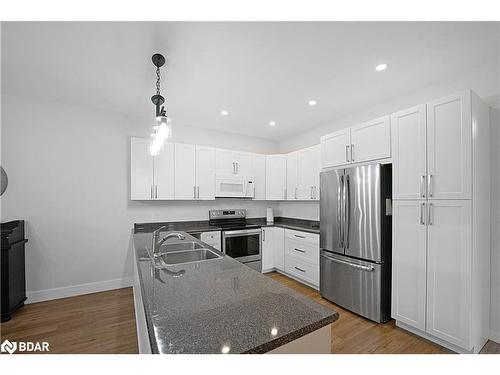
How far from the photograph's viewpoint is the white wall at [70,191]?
2.96 m

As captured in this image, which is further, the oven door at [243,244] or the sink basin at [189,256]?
the oven door at [243,244]

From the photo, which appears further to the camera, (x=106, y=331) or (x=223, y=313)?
(x=106, y=331)

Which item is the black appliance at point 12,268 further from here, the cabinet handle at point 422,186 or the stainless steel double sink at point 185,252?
the cabinet handle at point 422,186

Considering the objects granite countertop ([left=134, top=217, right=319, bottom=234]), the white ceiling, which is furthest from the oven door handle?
the white ceiling

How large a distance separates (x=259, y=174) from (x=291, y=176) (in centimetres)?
61

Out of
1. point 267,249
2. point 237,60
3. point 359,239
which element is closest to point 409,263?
point 359,239

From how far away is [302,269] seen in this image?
11.8 ft

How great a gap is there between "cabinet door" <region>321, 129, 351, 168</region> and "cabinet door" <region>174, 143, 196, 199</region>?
2.02 m

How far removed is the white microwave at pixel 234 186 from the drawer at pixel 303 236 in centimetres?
97

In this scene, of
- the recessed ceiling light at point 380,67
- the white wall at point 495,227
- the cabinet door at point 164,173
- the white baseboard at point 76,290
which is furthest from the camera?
the cabinet door at point 164,173

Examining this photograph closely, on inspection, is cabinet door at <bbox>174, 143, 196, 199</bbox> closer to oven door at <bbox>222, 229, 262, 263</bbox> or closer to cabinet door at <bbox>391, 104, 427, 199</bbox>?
oven door at <bbox>222, 229, 262, 263</bbox>

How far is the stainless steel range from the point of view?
3.61 m

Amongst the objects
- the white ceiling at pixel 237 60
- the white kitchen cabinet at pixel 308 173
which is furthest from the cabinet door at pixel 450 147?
the white kitchen cabinet at pixel 308 173

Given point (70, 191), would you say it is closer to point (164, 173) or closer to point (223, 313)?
point (164, 173)
